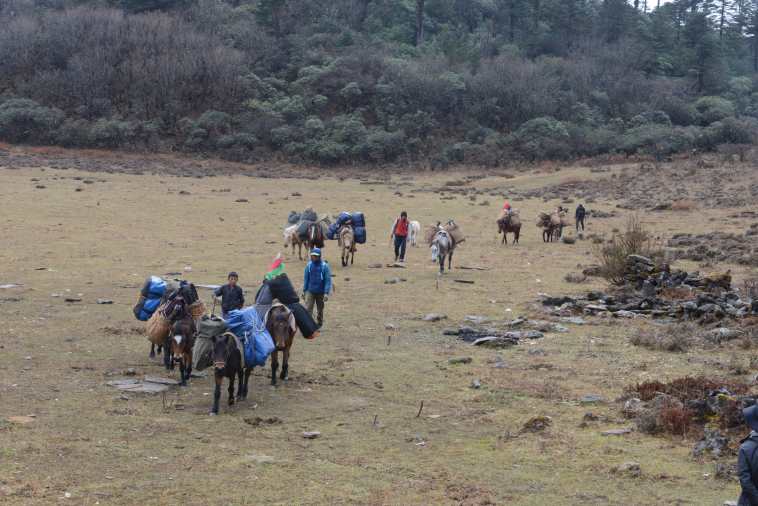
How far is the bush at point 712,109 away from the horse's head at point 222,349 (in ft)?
245

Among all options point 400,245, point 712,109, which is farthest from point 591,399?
point 712,109

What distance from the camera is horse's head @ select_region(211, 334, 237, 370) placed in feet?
38.3

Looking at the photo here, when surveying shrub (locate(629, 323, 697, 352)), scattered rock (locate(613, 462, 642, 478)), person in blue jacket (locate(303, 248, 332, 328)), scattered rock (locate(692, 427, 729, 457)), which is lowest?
scattered rock (locate(613, 462, 642, 478))

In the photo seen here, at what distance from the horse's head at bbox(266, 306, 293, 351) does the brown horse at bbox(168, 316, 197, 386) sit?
3.91 ft

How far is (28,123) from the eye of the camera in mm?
67938

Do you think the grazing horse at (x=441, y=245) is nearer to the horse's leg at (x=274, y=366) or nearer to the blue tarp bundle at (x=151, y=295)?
the blue tarp bundle at (x=151, y=295)

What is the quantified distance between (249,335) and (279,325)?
1.25 metres

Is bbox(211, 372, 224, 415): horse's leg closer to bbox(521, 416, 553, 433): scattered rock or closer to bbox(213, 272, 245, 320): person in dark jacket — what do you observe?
bbox(213, 272, 245, 320): person in dark jacket

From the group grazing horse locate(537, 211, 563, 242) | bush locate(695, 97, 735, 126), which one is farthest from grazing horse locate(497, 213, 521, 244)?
bush locate(695, 97, 735, 126)

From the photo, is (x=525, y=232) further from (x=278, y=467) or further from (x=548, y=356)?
(x=278, y=467)

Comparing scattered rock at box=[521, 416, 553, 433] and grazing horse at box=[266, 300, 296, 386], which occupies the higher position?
grazing horse at box=[266, 300, 296, 386]

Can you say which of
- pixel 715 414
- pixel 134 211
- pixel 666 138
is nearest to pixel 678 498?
pixel 715 414

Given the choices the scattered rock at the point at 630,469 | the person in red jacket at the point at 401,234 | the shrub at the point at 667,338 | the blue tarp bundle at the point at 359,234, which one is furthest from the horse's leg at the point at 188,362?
the person in red jacket at the point at 401,234

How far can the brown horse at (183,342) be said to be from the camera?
43.3 feet
